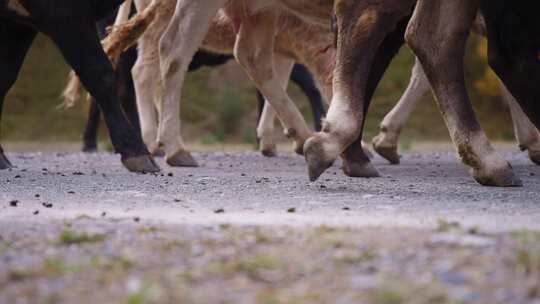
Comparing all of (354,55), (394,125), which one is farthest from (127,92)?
(354,55)

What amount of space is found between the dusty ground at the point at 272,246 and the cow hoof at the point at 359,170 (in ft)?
3.38

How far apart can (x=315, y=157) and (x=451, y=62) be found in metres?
0.90

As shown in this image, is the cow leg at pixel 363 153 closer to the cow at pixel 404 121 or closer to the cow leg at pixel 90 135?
the cow at pixel 404 121

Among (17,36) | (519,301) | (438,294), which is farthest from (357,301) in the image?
(17,36)

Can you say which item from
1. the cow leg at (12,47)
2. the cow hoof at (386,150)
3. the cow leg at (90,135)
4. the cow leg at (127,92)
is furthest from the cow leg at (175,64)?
the cow leg at (90,135)

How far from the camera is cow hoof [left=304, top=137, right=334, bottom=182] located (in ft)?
17.1

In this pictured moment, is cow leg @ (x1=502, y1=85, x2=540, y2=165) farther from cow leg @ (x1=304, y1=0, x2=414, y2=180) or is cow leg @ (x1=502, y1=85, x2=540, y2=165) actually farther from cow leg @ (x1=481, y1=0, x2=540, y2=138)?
cow leg @ (x1=304, y1=0, x2=414, y2=180)

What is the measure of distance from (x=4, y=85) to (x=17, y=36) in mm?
392

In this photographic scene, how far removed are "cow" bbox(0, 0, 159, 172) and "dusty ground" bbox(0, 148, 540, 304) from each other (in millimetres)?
1280

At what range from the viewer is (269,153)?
1081cm

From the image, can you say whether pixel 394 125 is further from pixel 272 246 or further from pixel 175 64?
pixel 272 246

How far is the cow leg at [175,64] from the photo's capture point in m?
8.05

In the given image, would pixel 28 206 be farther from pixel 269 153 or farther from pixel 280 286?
pixel 269 153

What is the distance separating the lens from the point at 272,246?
11.0ft
